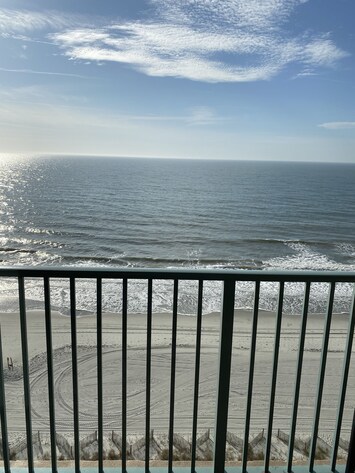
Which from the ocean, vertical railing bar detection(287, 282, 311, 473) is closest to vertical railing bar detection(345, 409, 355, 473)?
vertical railing bar detection(287, 282, 311, 473)

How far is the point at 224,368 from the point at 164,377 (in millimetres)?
4675

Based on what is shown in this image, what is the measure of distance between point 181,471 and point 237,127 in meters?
72.4

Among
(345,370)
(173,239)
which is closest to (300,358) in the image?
(345,370)

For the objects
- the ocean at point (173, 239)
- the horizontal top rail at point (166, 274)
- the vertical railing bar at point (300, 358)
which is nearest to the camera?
the horizontal top rail at point (166, 274)

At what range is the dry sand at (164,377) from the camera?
16.1ft

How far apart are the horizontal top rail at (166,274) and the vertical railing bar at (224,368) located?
67mm

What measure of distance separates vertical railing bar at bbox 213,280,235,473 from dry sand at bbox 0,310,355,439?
273 cm

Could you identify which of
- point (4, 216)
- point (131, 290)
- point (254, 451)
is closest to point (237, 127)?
point (4, 216)

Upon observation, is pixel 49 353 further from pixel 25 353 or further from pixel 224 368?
pixel 224 368

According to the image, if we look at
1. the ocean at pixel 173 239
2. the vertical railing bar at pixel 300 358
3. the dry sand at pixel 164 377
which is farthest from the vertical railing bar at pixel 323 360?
the ocean at pixel 173 239

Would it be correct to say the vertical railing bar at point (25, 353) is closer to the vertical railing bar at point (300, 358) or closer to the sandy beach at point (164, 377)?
the vertical railing bar at point (300, 358)

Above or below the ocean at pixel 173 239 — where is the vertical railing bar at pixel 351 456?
above

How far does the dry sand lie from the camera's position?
4914 mm

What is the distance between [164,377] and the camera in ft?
19.6
